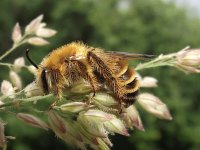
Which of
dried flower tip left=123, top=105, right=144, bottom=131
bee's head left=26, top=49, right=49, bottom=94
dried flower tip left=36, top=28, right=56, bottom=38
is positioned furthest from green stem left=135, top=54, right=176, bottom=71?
dried flower tip left=36, top=28, right=56, bottom=38

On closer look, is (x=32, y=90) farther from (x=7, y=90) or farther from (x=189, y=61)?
(x=189, y=61)

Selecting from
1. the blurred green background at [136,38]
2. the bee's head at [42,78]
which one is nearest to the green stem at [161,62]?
the bee's head at [42,78]

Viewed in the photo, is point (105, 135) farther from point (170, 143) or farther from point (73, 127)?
point (170, 143)

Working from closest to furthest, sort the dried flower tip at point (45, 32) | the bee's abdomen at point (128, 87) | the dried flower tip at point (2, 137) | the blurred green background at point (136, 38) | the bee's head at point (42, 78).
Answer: the dried flower tip at point (2, 137) → the bee's head at point (42, 78) → the bee's abdomen at point (128, 87) → the dried flower tip at point (45, 32) → the blurred green background at point (136, 38)

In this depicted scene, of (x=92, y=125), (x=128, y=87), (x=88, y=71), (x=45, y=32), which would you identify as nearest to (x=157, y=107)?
(x=128, y=87)

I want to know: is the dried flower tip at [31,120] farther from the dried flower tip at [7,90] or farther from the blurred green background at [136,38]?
the blurred green background at [136,38]

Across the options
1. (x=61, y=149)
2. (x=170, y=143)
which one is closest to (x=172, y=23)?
(x=170, y=143)

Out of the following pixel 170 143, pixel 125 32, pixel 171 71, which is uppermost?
pixel 125 32
